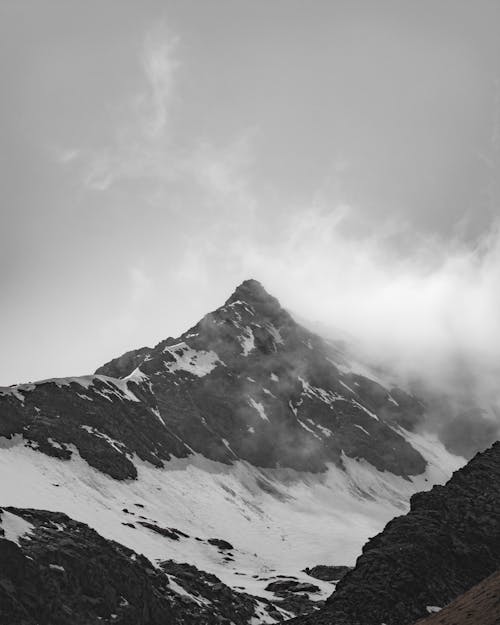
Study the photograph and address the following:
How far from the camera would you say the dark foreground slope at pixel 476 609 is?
2051 inches

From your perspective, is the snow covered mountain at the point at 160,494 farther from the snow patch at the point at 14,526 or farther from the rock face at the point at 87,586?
the snow patch at the point at 14,526

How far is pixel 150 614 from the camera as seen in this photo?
92250 mm

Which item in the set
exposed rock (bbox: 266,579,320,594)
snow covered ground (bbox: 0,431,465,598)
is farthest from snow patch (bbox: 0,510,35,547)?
exposed rock (bbox: 266,579,320,594)

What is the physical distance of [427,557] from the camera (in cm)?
7794

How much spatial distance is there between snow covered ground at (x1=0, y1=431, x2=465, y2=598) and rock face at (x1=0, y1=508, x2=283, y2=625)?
13790 mm

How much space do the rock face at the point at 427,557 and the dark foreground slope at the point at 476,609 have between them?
1282cm

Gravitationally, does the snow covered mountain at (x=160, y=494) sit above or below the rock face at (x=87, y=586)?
above

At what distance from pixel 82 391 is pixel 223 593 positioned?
86795 millimetres

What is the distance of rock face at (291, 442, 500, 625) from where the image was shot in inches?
2852

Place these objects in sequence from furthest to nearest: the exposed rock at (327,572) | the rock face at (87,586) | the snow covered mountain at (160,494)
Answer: the exposed rock at (327,572) → the snow covered mountain at (160,494) → the rock face at (87,586)

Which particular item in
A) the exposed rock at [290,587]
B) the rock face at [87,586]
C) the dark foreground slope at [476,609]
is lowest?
the rock face at [87,586]

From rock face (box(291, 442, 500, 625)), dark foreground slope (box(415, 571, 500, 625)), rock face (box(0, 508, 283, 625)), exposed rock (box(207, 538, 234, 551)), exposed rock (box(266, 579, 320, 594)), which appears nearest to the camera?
dark foreground slope (box(415, 571, 500, 625))

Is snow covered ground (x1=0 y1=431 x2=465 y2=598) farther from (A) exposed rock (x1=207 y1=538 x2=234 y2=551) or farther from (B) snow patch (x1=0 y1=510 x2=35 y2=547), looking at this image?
(B) snow patch (x1=0 y1=510 x2=35 y2=547)

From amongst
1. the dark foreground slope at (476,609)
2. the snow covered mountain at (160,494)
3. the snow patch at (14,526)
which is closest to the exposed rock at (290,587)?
the snow covered mountain at (160,494)
